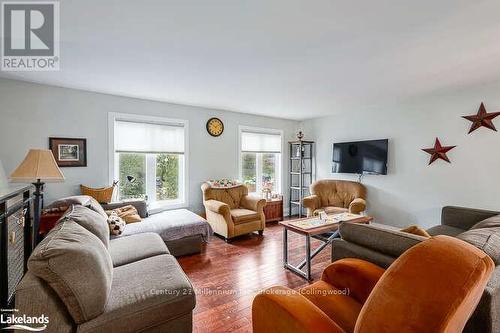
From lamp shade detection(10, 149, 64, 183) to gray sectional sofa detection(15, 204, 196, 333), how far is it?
0.67m

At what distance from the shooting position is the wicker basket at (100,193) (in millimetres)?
3203

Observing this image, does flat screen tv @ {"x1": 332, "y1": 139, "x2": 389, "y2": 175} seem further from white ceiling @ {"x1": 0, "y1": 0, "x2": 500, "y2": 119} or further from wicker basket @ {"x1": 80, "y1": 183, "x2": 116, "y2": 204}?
wicker basket @ {"x1": 80, "y1": 183, "x2": 116, "y2": 204}

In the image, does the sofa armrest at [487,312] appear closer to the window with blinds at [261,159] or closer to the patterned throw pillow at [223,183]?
the patterned throw pillow at [223,183]

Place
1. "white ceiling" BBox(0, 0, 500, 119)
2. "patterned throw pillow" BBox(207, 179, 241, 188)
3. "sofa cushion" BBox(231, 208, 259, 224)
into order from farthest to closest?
1. "patterned throw pillow" BBox(207, 179, 241, 188)
2. "sofa cushion" BBox(231, 208, 259, 224)
3. "white ceiling" BBox(0, 0, 500, 119)

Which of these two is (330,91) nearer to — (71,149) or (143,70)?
(143,70)

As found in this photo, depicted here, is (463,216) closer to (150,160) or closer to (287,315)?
(287,315)

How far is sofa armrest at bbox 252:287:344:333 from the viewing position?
105 cm

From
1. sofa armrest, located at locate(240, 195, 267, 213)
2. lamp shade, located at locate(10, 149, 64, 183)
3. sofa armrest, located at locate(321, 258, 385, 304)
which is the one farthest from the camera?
sofa armrest, located at locate(240, 195, 267, 213)

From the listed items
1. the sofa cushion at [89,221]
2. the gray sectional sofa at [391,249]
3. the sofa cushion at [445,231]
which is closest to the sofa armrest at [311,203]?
the sofa cushion at [445,231]

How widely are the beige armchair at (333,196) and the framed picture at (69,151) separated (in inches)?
144

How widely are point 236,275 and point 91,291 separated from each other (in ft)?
5.50

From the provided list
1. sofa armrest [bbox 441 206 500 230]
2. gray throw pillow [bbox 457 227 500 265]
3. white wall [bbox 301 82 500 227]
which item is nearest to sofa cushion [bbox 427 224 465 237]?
sofa armrest [bbox 441 206 500 230]

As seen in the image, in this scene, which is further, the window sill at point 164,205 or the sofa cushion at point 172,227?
the window sill at point 164,205

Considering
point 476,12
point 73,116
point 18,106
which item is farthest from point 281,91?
point 18,106
